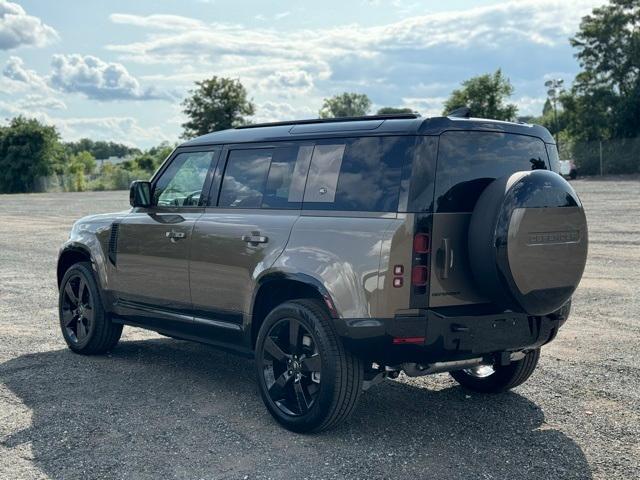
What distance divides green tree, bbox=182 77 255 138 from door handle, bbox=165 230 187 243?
69.2 meters

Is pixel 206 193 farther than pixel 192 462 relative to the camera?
Yes

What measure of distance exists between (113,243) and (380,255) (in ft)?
10.5

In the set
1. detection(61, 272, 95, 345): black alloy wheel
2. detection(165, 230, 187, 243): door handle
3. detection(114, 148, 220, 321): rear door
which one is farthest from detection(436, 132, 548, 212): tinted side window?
detection(61, 272, 95, 345): black alloy wheel

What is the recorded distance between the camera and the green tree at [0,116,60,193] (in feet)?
237

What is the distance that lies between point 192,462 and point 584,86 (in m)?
56.8

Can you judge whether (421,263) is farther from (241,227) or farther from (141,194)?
(141,194)

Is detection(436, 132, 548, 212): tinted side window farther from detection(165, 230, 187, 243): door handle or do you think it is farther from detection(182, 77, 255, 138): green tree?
detection(182, 77, 255, 138): green tree

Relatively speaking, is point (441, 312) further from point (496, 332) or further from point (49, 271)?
point (49, 271)

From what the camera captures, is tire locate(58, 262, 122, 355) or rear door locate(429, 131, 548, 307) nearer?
rear door locate(429, 131, 548, 307)

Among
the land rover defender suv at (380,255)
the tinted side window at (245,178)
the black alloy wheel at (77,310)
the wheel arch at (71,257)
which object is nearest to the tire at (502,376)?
the land rover defender suv at (380,255)

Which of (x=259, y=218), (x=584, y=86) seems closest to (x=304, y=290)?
(x=259, y=218)

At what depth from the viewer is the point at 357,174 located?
4922mm

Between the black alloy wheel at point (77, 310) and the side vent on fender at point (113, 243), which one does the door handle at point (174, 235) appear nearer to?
the side vent on fender at point (113, 243)

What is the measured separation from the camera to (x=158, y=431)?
511 centimetres
